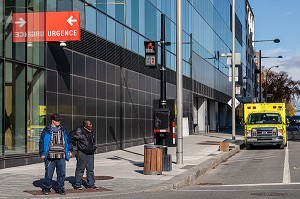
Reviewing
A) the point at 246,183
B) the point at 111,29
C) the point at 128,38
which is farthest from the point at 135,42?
the point at 246,183

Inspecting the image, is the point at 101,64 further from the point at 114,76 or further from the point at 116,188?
the point at 116,188

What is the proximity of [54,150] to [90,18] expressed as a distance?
13.3m

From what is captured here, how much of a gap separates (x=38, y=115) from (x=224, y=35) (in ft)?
163

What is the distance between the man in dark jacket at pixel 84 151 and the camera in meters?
12.9

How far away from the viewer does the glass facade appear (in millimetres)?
18578

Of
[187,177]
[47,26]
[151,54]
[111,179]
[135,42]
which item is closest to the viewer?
[111,179]

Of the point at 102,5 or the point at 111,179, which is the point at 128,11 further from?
the point at 111,179

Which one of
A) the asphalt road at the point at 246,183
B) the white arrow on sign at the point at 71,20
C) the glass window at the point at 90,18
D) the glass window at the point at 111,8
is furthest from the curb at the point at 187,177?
the glass window at the point at 111,8

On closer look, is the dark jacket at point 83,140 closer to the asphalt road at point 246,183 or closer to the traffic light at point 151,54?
the asphalt road at point 246,183

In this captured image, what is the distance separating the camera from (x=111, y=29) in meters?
27.3

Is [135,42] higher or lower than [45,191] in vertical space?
higher

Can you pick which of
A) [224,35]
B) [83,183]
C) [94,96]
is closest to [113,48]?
[94,96]

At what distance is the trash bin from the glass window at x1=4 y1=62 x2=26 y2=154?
5084 millimetres

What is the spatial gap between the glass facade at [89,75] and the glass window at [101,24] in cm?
5
